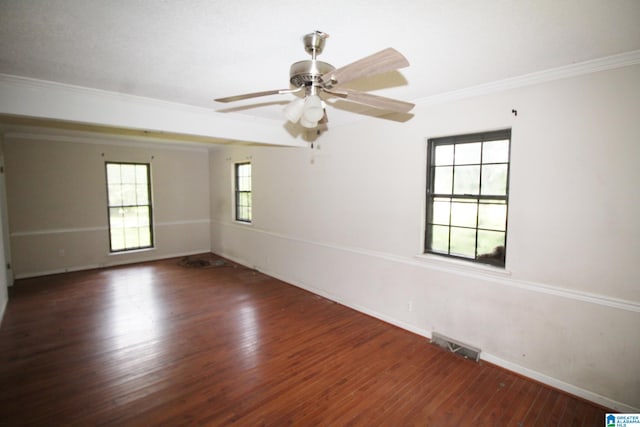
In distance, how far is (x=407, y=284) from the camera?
3.45 m

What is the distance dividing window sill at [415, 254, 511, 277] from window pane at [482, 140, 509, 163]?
1.05 metres

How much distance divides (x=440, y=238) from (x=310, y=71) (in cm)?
242

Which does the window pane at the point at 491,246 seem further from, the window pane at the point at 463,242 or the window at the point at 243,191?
the window at the point at 243,191

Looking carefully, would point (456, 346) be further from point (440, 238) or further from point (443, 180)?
point (443, 180)

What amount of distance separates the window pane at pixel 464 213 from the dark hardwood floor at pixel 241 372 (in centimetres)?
138

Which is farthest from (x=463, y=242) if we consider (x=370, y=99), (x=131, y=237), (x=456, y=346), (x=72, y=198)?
(x=72, y=198)

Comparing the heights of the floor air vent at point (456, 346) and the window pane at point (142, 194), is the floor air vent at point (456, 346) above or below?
below

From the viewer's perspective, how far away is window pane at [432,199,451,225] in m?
3.19

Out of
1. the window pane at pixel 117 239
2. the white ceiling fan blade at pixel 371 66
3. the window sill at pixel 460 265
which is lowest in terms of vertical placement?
the window pane at pixel 117 239

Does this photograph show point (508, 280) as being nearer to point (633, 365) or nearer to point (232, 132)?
point (633, 365)

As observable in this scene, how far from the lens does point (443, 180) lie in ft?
10.5

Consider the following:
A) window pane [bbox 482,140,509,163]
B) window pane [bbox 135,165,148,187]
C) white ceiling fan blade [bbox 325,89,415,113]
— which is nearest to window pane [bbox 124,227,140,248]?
window pane [bbox 135,165,148,187]

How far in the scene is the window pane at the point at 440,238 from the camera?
3.23 m

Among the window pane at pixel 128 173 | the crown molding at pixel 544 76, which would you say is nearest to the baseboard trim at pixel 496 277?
the crown molding at pixel 544 76
